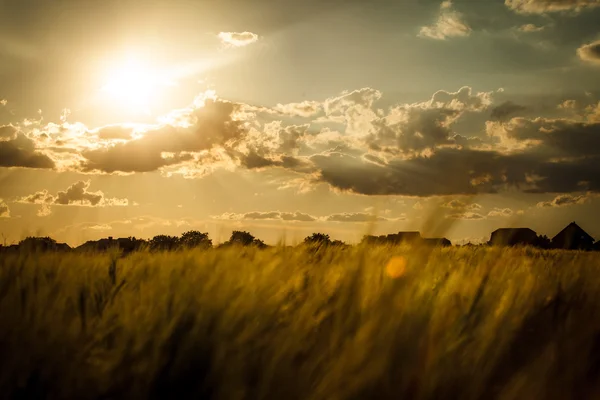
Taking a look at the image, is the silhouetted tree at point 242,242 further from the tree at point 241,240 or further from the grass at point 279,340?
the grass at point 279,340

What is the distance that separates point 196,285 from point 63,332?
0.65m

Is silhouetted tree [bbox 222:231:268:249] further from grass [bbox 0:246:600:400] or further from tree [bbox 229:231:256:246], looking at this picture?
grass [bbox 0:246:600:400]

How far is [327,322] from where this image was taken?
219 cm

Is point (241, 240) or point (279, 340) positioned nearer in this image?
point (279, 340)

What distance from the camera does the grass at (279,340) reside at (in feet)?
5.24

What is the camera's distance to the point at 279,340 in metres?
1.79

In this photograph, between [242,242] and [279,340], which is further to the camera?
[242,242]

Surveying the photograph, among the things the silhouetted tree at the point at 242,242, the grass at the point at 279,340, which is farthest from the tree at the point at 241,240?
the grass at the point at 279,340

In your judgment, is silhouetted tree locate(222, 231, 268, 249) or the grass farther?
silhouetted tree locate(222, 231, 268, 249)

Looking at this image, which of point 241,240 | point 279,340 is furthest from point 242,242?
point 279,340

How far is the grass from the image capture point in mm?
1596

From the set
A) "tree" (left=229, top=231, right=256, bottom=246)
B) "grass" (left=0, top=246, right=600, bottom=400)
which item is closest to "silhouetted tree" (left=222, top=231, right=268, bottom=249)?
"tree" (left=229, top=231, right=256, bottom=246)

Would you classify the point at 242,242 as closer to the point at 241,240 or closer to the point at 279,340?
the point at 241,240

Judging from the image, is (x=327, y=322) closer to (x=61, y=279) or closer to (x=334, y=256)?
(x=61, y=279)
